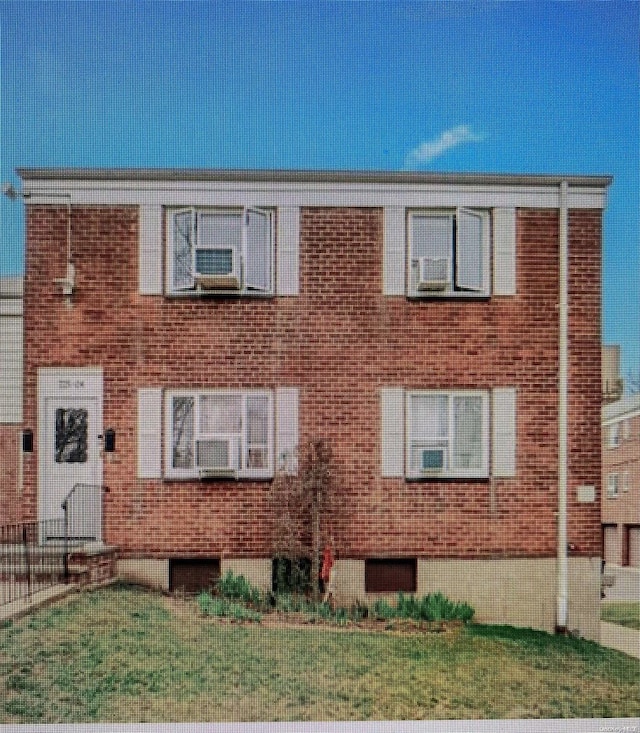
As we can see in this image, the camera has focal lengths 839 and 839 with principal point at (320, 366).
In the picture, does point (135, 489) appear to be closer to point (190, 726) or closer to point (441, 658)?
point (190, 726)

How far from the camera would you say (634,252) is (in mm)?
6113

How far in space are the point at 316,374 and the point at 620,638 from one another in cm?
289

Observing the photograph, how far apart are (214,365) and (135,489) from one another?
1.09 m

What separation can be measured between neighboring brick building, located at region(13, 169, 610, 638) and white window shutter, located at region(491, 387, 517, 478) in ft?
0.05

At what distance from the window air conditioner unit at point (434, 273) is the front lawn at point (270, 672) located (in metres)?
2.51

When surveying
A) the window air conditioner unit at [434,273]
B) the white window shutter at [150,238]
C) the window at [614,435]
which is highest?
the white window shutter at [150,238]

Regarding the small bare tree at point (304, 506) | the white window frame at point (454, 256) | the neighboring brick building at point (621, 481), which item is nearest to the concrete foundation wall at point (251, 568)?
the small bare tree at point (304, 506)

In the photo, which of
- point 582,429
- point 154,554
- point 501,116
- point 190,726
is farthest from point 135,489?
point 501,116

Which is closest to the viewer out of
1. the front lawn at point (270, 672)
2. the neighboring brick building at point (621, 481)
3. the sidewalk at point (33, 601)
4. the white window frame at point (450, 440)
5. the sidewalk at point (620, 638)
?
the front lawn at point (270, 672)

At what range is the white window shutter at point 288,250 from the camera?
630cm

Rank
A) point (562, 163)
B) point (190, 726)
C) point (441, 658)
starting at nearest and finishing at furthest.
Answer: point (190, 726)
point (441, 658)
point (562, 163)

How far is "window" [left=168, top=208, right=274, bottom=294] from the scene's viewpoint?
20.6 feet

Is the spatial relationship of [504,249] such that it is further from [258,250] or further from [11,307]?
[11,307]

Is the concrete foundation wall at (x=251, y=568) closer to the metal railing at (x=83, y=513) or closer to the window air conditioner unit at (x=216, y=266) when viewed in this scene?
the metal railing at (x=83, y=513)
